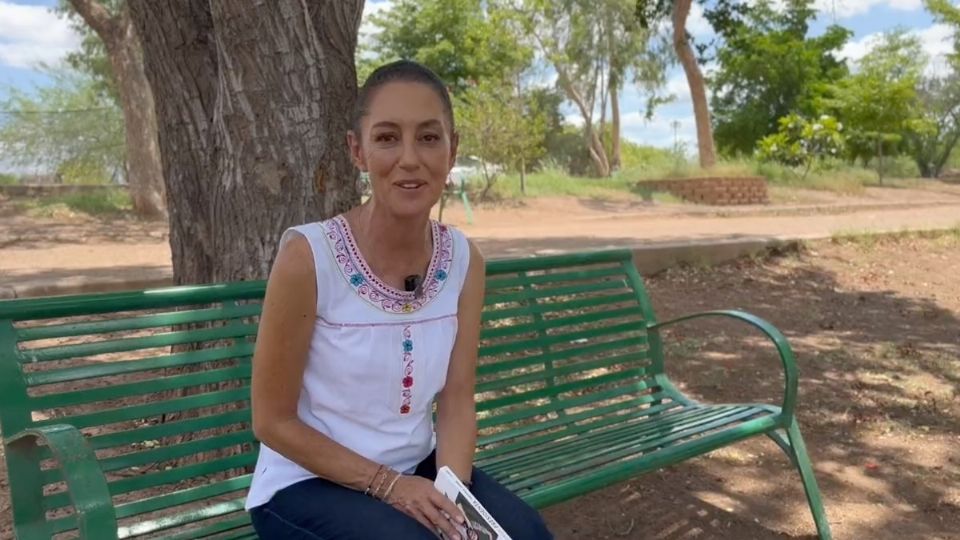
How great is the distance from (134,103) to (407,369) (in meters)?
13.8

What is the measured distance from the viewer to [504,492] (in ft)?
7.27

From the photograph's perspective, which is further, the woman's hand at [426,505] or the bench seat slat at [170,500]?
the bench seat slat at [170,500]

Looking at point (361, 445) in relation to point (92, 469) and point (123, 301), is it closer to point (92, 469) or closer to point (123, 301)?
point (92, 469)

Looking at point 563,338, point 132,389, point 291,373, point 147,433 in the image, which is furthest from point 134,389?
point 563,338

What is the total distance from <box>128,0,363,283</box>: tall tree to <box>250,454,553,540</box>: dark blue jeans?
1.40 metres

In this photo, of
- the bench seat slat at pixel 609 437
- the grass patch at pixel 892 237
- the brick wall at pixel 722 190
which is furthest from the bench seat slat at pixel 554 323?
the brick wall at pixel 722 190

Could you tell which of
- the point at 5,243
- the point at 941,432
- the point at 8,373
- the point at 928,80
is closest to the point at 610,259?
the point at 941,432

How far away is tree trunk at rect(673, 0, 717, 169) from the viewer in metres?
20.5

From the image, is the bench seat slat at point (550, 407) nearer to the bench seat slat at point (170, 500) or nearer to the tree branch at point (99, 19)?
the bench seat slat at point (170, 500)

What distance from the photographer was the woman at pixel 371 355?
1.98 metres

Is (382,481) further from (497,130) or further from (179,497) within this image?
(497,130)

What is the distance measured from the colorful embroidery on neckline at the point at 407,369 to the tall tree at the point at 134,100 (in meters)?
12.7

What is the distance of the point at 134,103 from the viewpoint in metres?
14.6

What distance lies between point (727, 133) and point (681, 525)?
3885cm
